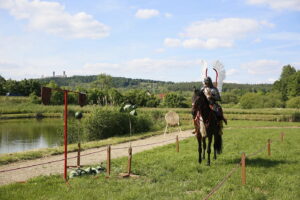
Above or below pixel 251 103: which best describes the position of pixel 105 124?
below

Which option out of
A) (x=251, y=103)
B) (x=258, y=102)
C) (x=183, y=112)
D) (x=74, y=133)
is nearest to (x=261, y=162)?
(x=74, y=133)

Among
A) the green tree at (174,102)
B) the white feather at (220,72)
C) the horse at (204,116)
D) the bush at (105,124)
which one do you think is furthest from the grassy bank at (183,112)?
the horse at (204,116)

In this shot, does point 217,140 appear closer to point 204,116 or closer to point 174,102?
point 204,116

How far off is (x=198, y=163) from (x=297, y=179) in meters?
2.98

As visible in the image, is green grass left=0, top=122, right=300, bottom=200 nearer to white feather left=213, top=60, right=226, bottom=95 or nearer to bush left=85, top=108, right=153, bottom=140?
white feather left=213, top=60, right=226, bottom=95

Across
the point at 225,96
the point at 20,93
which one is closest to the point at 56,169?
the point at 20,93

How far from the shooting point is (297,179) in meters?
8.22

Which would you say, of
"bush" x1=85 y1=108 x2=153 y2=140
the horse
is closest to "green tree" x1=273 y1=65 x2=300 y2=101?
"bush" x1=85 y1=108 x2=153 y2=140

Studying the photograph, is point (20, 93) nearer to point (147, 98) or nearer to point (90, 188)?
point (147, 98)

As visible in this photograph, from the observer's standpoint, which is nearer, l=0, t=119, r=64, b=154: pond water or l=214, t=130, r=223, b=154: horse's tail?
l=214, t=130, r=223, b=154: horse's tail

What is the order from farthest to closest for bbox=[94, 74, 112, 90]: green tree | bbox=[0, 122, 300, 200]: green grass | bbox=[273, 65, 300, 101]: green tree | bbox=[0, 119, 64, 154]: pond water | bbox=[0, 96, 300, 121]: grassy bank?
bbox=[94, 74, 112, 90]: green tree → bbox=[273, 65, 300, 101]: green tree → bbox=[0, 96, 300, 121]: grassy bank → bbox=[0, 119, 64, 154]: pond water → bbox=[0, 122, 300, 200]: green grass

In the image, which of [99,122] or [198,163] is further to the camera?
[99,122]

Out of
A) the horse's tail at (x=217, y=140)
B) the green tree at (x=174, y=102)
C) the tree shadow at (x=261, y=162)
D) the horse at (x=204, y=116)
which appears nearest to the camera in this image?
the horse at (x=204, y=116)

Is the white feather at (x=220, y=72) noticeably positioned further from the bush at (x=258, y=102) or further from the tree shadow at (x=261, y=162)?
the bush at (x=258, y=102)
